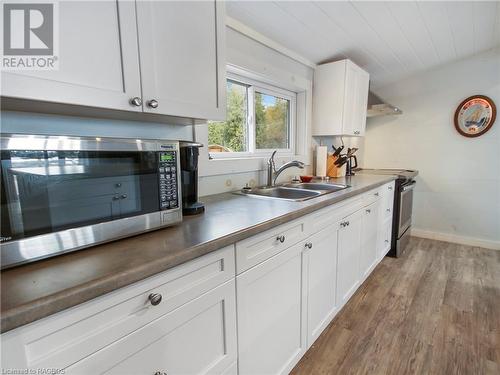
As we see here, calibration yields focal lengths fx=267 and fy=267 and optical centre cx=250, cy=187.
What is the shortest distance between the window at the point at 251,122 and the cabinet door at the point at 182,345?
3.90 ft

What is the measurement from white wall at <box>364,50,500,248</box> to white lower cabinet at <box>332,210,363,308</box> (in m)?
2.17

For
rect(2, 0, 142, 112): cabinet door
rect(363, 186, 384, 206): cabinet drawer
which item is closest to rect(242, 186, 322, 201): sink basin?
rect(363, 186, 384, 206): cabinet drawer

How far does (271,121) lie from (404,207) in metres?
1.85

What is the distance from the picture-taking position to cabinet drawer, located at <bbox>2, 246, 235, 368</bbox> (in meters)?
0.53

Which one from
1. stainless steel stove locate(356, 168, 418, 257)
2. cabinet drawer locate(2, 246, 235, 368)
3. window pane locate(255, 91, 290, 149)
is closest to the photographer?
cabinet drawer locate(2, 246, 235, 368)

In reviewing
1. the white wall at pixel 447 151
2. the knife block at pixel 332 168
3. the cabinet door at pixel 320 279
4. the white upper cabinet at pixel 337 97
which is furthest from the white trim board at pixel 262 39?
the white wall at pixel 447 151

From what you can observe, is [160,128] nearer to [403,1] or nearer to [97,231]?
[97,231]

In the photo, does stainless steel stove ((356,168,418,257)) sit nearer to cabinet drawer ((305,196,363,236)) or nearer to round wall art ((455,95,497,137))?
round wall art ((455,95,497,137))

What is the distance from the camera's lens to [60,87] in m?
0.77

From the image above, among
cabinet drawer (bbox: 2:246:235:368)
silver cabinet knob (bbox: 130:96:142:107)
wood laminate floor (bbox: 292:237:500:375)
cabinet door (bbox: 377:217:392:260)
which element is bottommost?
wood laminate floor (bbox: 292:237:500:375)

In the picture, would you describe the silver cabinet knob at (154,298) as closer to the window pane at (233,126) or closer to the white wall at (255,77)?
the white wall at (255,77)

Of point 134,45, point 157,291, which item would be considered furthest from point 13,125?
point 157,291

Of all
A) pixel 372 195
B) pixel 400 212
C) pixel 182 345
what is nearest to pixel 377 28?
pixel 372 195

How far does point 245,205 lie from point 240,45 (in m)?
1.12
